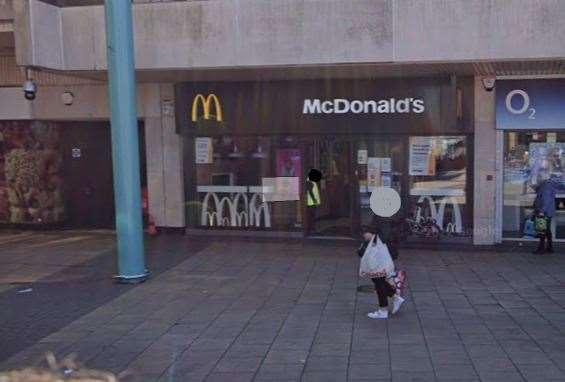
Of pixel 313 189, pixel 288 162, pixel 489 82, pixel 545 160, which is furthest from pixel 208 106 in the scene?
pixel 545 160

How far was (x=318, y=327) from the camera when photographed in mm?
6684

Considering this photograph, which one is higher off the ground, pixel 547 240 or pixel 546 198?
pixel 546 198

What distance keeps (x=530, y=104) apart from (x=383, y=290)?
5835 millimetres

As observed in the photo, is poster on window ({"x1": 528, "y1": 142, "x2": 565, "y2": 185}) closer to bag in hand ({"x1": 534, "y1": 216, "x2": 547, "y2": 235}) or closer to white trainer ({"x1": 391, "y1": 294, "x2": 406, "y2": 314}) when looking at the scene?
bag in hand ({"x1": 534, "y1": 216, "x2": 547, "y2": 235})

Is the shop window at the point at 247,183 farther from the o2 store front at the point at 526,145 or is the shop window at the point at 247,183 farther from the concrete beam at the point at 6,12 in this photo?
the concrete beam at the point at 6,12

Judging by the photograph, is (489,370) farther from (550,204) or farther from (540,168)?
(540,168)

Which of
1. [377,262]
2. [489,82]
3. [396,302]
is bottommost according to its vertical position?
[396,302]

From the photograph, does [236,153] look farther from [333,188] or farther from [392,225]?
[392,225]

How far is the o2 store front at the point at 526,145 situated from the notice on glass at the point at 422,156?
1.21 metres

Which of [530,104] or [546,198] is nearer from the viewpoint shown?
[546,198]

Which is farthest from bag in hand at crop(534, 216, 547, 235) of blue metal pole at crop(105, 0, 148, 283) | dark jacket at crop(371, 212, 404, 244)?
blue metal pole at crop(105, 0, 148, 283)

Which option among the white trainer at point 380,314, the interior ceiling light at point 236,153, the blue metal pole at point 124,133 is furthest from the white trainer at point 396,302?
the interior ceiling light at point 236,153

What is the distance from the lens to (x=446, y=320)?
691 centimetres

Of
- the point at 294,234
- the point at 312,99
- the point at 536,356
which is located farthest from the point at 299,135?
the point at 536,356
